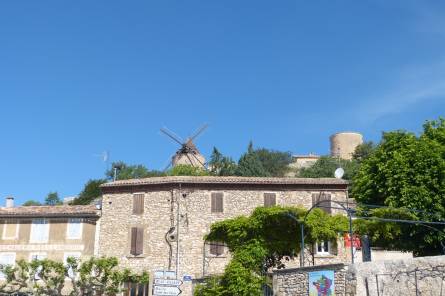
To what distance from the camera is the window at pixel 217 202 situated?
33.6 metres

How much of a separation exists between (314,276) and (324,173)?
47818mm

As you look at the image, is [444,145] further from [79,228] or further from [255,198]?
[79,228]

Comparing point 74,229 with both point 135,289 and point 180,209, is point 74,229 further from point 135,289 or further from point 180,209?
point 180,209

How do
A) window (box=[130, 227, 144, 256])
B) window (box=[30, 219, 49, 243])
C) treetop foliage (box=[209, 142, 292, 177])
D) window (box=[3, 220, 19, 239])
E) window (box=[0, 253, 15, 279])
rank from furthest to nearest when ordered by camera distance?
treetop foliage (box=[209, 142, 292, 177]) < window (box=[3, 220, 19, 239]) < window (box=[30, 219, 49, 243]) < window (box=[0, 253, 15, 279]) < window (box=[130, 227, 144, 256])

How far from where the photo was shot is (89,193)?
2280 inches

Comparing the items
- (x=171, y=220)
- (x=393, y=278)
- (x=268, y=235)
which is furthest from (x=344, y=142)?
(x=393, y=278)

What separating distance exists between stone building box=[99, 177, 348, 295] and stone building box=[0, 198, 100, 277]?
99cm

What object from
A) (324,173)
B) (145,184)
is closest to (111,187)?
(145,184)

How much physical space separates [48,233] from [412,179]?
71.2ft

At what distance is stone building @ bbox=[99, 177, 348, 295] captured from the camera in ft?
108

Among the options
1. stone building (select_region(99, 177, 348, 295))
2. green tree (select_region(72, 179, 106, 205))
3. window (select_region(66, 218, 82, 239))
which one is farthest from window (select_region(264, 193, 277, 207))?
green tree (select_region(72, 179, 106, 205))

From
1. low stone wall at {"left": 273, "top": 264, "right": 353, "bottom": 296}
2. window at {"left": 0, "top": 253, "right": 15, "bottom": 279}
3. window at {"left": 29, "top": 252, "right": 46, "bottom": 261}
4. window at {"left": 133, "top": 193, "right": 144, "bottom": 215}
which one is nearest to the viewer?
low stone wall at {"left": 273, "top": 264, "right": 353, "bottom": 296}

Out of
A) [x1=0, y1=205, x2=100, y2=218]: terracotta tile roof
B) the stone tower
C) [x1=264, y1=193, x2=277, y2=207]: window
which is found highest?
the stone tower

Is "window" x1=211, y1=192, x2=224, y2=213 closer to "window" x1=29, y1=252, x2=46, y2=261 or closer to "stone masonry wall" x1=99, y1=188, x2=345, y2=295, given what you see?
"stone masonry wall" x1=99, y1=188, x2=345, y2=295
